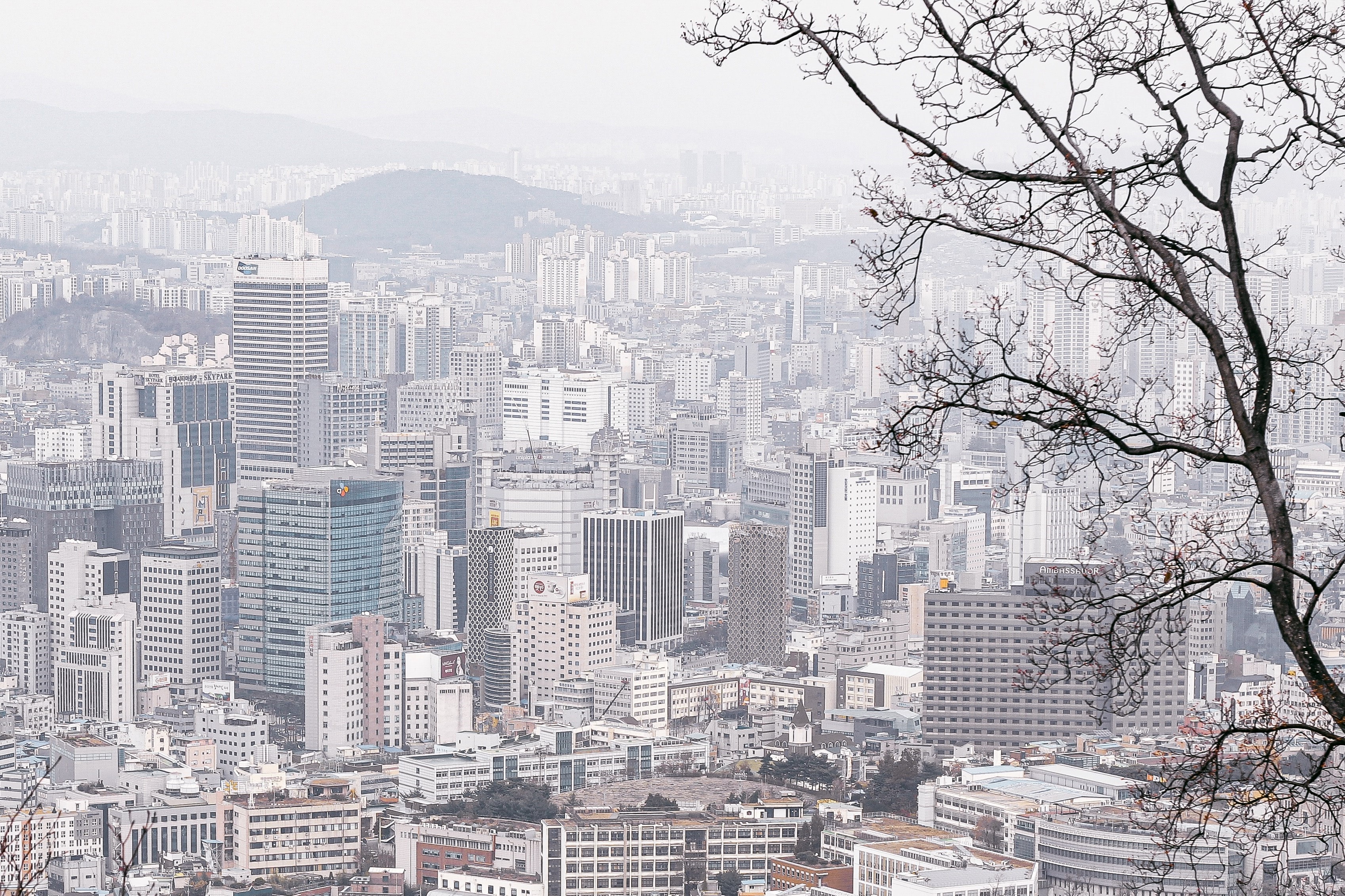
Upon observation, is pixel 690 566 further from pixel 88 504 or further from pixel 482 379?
pixel 482 379

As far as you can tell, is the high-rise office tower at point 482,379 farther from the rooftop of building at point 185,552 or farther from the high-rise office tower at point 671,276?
the rooftop of building at point 185,552

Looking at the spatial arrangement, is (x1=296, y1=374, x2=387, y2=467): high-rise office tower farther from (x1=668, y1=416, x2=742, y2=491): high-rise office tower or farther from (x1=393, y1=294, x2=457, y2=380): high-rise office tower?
(x1=393, y1=294, x2=457, y2=380): high-rise office tower

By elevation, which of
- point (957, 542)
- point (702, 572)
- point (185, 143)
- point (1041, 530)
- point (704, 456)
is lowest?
point (702, 572)

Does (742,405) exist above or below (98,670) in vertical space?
above

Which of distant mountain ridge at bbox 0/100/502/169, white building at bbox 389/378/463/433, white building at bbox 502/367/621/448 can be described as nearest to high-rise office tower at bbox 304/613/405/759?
white building at bbox 389/378/463/433

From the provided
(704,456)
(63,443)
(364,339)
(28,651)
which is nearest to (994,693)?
(28,651)

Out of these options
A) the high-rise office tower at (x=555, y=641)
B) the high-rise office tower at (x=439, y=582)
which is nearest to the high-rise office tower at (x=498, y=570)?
the high-rise office tower at (x=555, y=641)
